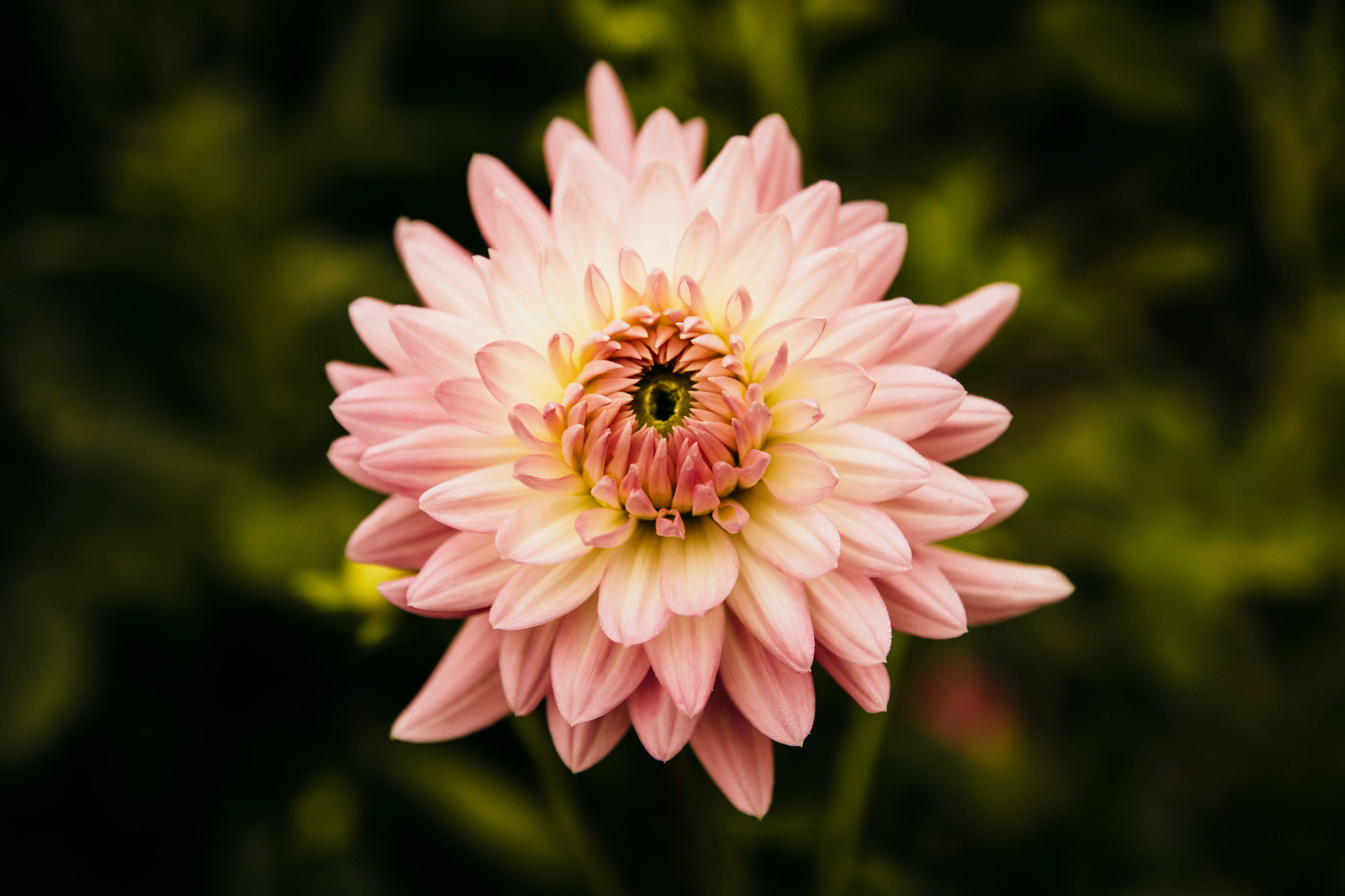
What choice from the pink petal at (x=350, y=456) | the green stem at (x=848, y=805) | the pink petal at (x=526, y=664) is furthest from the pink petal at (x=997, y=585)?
the pink petal at (x=350, y=456)

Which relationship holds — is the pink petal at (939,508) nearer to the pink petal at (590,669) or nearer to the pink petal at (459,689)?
the pink petal at (590,669)

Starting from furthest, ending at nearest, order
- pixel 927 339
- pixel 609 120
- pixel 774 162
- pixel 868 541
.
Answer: pixel 609 120, pixel 774 162, pixel 927 339, pixel 868 541

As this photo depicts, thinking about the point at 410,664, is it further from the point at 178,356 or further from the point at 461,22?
the point at 461,22

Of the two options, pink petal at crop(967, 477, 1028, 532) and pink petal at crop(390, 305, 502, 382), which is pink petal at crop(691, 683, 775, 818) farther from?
pink petal at crop(390, 305, 502, 382)

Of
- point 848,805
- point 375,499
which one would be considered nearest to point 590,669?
point 848,805

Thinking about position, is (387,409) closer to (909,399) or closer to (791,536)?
(791,536)

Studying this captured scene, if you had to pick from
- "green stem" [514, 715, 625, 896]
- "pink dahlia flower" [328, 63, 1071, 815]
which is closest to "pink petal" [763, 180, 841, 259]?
"pink dahlia flower" [328, 63, 1071, 815]

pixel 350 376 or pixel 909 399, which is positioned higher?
pixel 909 399
